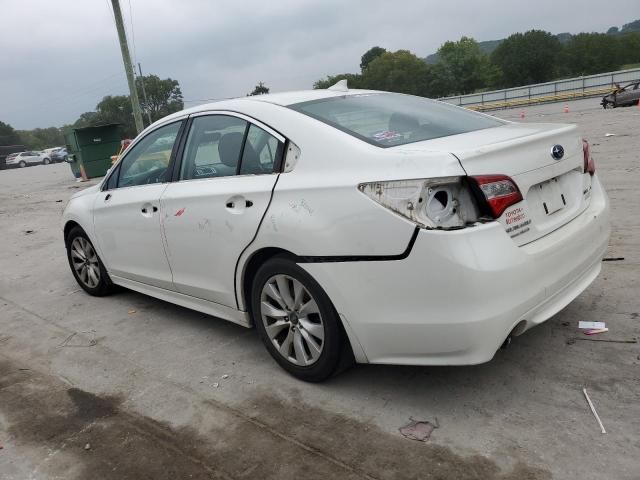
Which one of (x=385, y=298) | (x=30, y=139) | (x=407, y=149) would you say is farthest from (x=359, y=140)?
(x=30, y=139)

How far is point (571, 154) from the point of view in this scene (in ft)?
10.6

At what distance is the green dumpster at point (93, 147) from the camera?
20328mm

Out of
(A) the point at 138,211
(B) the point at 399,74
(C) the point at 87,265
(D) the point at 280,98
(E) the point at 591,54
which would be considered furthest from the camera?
(B) the point at 399,74

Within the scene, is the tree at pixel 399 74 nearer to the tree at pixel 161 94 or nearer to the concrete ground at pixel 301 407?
the tree at pixel 161 94

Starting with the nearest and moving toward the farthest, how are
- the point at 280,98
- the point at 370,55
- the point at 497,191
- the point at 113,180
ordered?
the point at 497,191
the point at 280,98
the point at 113,180
the point at 370,55

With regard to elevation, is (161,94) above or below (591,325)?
above

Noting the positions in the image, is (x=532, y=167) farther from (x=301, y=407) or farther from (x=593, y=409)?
(x=301, y=407)

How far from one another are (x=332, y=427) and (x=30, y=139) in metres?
133

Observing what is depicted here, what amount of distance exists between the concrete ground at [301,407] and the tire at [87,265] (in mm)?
769

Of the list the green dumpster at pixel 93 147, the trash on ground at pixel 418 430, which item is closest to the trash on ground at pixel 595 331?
the trash on ground at pixel 418 430

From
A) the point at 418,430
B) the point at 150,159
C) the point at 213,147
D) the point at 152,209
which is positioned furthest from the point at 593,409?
the point at 150,159

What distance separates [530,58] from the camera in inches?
3787

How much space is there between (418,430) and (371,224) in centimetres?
105

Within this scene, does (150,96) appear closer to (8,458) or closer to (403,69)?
(403,69)
